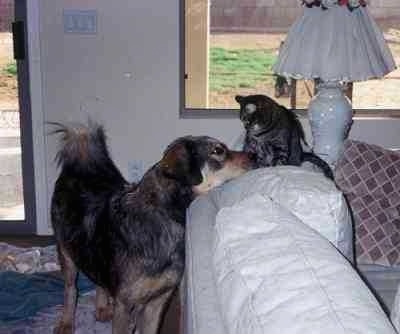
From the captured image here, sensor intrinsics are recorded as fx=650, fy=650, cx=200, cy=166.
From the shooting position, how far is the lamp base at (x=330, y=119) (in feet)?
8.14

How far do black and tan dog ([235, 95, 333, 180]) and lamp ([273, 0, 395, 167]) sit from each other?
159 millimetres

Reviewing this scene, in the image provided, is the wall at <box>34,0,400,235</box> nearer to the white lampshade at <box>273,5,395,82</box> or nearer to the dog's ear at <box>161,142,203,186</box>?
the white lampshade at <box>273,5,395,82</box>

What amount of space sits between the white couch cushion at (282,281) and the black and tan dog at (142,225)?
2.47 ft

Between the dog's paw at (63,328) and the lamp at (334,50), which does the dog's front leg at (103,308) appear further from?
the lamp at (334,50)

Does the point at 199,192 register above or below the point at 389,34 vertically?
below

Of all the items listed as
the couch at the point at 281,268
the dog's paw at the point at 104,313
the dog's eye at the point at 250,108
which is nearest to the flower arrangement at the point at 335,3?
the dog's eye at the point at 250,108

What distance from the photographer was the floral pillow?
2.16m

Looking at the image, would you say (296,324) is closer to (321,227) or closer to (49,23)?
(321,227)

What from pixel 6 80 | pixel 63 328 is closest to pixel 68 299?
pixel 63 328

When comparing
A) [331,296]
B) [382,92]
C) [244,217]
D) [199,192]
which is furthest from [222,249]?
[382,92]

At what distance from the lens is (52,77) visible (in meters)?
3.60

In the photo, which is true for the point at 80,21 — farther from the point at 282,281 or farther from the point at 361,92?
the point at 282,281

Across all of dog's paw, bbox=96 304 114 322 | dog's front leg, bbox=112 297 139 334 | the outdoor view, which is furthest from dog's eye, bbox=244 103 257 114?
the outdoor view

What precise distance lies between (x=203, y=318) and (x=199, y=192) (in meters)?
0.89
